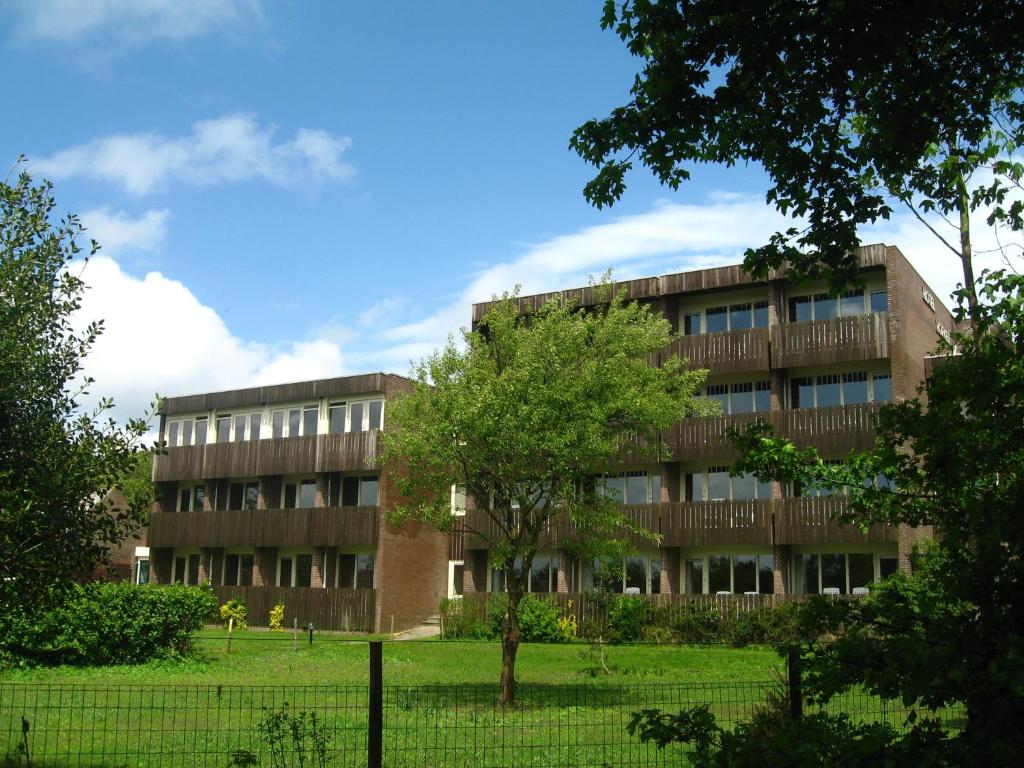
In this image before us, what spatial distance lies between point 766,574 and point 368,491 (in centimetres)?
1711

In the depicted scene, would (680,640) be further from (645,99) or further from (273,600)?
(645,99)

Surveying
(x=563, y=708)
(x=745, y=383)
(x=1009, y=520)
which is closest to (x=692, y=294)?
(x=745, y=383)

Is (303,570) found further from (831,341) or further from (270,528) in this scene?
(831,341)

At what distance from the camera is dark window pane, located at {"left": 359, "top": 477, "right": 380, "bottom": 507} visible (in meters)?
44.0

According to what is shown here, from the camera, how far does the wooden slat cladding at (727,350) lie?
36.2 metres

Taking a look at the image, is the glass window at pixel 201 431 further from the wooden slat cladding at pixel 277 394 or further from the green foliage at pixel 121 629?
the green foliage at pixel 121 629

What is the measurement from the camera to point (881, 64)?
834 cm

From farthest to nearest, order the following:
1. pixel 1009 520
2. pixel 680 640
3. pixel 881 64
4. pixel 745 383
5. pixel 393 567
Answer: pixel 393 567 < pixel 745 383 < pixel 680 640 < pixel 881 64 < pixel 1009 520

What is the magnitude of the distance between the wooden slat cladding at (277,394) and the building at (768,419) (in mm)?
8038

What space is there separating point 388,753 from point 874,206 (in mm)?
7952

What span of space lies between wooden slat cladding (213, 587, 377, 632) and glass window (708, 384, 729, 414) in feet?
49.6

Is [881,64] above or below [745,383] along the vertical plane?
below

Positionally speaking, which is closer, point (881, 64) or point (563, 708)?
point (881, 64)

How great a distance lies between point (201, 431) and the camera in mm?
49125
